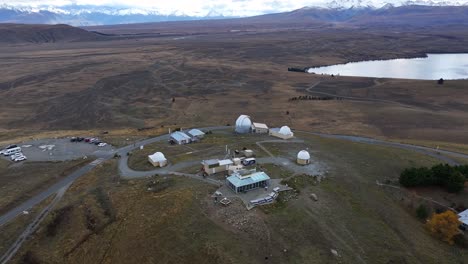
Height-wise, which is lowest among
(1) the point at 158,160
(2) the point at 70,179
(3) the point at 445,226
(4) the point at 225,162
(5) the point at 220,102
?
(5) the point at 220,102

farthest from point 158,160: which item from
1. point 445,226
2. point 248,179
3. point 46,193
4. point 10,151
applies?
point 445,226

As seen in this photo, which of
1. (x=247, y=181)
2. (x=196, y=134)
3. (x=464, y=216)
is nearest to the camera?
(x=464, y=216)

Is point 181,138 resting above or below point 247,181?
below

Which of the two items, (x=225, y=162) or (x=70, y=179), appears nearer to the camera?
(x=225, y=162)

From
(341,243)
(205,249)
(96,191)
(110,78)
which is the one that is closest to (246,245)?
(205,249)

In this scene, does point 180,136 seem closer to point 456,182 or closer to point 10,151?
point 10,151

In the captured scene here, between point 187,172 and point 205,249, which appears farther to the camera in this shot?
point 187,172

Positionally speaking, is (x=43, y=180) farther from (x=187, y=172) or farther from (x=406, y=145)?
(x=406, y=145)

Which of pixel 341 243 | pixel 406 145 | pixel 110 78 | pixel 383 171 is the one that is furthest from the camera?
pixel 110 78
